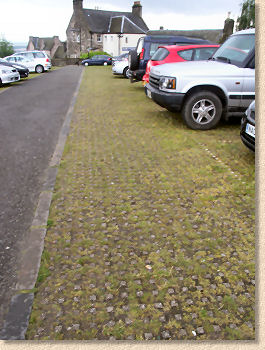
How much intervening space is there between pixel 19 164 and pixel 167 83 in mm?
3721

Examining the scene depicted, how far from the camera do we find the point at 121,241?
2.93 metres

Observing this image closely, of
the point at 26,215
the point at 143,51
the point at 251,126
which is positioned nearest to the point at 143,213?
the point at 26,215

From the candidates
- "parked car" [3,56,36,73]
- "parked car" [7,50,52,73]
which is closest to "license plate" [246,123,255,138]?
"parked car" [3,56,36,73]

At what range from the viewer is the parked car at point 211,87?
619cm

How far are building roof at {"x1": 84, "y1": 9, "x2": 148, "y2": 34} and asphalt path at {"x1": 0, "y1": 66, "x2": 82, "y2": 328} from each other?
5370 centimetres

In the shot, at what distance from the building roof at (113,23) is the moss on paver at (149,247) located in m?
59.5

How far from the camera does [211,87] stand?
20.8 ft

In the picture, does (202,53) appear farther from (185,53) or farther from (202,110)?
(202,110)

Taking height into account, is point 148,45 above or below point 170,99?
above

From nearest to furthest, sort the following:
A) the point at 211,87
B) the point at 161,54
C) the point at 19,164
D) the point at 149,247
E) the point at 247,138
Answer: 1. the point at 149,247
2. the point at 247,138
3. the point at 19,164
4. the point at 211,87
5. the point at 161,54

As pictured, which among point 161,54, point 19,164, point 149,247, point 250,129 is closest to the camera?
point 149,247

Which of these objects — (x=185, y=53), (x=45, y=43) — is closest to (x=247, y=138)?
(x=185, y=53)

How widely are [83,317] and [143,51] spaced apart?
1186 centimetres

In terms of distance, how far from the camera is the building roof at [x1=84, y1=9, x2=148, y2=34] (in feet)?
188
